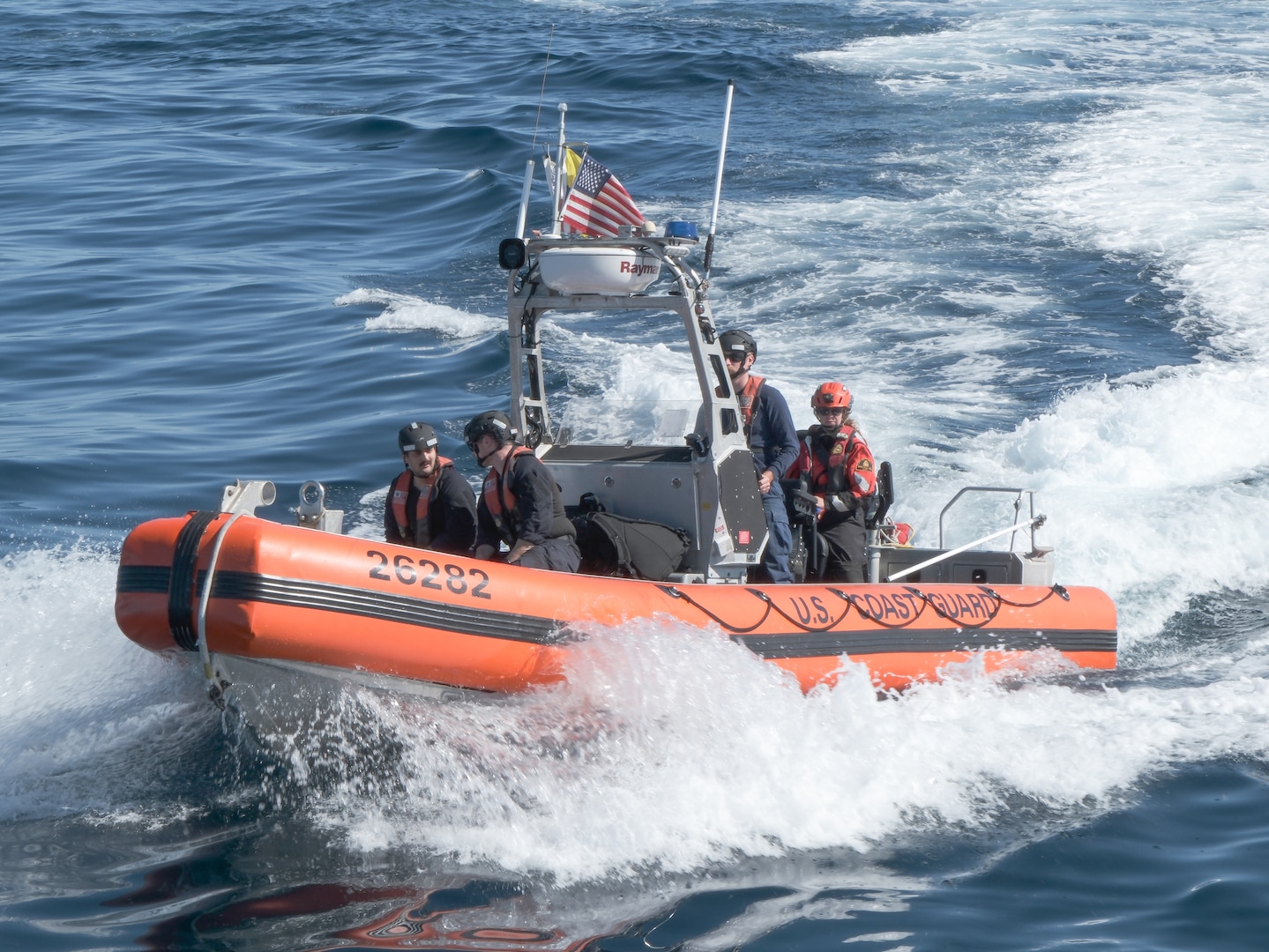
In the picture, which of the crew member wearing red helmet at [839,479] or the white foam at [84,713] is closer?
the white foam at [84,713]

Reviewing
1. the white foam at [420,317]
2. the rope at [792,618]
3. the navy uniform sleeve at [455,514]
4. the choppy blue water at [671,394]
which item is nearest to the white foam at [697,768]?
the choppy blue water at [671,394]

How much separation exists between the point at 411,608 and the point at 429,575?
0.45 feet

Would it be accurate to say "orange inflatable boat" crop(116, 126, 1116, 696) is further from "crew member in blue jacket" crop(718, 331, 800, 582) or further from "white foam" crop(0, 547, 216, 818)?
"white foam" crop(0, 547, 216, 818)

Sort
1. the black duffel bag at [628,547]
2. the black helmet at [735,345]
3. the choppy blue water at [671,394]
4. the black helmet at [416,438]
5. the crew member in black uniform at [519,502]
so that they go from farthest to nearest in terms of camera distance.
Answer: the black helmet at [735,345]
the black duffel bag at [628,547]
the black helmet at [416,438]
the crew member in black uniform at [519,502]
the choppy blue water at [671,394]

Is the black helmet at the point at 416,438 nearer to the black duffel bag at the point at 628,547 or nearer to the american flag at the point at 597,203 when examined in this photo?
the black duffel bag at the point at 628,547

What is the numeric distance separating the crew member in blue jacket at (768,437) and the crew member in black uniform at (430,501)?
140 centimetres

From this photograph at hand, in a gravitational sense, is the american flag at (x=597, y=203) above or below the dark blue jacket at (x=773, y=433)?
above

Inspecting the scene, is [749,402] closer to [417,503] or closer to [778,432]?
[778,432]

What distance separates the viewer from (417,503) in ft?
18.4

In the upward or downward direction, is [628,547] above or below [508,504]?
below

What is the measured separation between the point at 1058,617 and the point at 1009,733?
47.2 inches

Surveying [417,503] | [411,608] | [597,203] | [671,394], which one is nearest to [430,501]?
[417,503]

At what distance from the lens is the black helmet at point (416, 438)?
544 cm

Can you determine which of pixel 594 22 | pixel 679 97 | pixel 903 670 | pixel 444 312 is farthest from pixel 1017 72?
pixel 903 670
